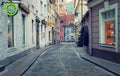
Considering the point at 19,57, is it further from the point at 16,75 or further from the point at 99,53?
the point at 16,75

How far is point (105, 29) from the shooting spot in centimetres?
1633

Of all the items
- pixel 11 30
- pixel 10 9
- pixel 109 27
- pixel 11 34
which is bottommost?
pixel 11 34

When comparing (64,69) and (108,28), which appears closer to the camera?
(64,69)

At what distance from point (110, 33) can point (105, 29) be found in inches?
36.4

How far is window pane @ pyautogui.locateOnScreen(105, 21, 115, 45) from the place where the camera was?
14.8 m

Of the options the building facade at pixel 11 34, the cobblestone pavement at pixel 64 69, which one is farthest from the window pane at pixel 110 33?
the building facade at pixel 11 34

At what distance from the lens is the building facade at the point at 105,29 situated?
13.7 metres

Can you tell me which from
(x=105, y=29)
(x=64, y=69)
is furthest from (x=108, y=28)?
(x=64, y=69)

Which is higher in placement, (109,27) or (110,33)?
(109,27)

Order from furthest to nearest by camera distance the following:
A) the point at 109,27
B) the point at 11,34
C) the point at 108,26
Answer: the point at 108,26
the point at 109,27
the point at 11,34

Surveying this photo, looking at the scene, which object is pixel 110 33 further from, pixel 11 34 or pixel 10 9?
pixel 10 9

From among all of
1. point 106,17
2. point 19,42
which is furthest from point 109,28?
point 19,42

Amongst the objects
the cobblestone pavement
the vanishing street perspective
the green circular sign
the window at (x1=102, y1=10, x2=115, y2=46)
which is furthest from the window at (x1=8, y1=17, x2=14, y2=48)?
the window at (x1=102, y1=10, x2=115, y2=46)

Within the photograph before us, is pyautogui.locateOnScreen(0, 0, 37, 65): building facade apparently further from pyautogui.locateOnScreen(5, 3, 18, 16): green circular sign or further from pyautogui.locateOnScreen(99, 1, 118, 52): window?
pyautogui.locateOnScreen(99, 1, 118, 52): window
